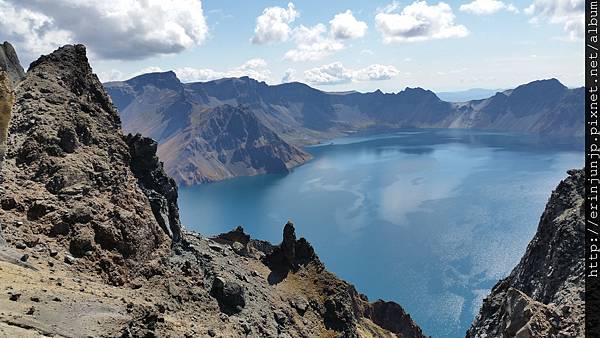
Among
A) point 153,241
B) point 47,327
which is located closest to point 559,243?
point 153,241

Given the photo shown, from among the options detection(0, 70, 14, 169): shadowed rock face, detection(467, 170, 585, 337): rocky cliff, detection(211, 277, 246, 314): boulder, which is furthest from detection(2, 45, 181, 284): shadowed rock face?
detection(467, 170, 585, 337): rocky cliff

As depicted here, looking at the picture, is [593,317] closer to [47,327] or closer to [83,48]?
[47,327]

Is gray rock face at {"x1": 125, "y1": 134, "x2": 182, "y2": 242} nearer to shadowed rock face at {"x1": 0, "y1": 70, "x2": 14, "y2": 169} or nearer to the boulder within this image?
the boulder

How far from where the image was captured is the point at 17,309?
2139 centimetres

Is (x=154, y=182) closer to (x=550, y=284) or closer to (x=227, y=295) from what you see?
(x=227, y=295)

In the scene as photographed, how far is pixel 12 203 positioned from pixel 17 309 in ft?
47.6

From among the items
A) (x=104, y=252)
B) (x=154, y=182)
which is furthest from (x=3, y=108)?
(x=154, y=182)

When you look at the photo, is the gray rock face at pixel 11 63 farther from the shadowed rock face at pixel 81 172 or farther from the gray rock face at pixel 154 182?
the gray rock face at pixel 154 182

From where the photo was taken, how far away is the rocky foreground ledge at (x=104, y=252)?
25.5 metres

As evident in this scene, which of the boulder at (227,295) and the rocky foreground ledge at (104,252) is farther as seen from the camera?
the boulder at (227,295)

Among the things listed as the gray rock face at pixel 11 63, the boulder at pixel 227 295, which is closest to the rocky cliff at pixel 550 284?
the boulder at pixel 227 295

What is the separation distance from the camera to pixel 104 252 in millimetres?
36094

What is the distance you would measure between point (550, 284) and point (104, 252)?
40.8 metres

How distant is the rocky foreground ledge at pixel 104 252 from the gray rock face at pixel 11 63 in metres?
Answer: 0.62
